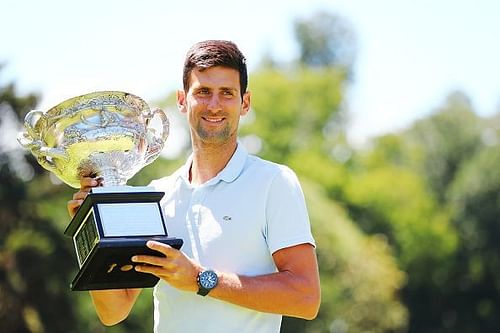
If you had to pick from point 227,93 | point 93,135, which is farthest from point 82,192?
point 227,93

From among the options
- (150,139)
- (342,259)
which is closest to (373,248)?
(342,259)

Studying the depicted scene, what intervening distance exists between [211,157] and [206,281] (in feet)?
1.44

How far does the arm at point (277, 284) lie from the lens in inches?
113

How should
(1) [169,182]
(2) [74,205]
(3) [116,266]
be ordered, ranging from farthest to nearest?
(1) [169,182] → (2) [74,205] → (3) [116,266]

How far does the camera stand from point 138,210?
295 cm

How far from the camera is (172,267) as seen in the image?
9.23ft

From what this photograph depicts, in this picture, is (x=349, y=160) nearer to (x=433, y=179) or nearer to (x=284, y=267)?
(x=433, y=179)

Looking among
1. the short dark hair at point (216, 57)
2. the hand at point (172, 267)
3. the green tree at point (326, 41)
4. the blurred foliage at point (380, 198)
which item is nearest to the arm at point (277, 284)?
the hand at point (172, 267)

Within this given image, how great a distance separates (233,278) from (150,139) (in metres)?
0.59

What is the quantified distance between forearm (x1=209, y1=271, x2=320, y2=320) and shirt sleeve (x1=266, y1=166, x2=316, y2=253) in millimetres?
87

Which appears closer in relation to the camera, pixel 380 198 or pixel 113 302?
pixel 113 302

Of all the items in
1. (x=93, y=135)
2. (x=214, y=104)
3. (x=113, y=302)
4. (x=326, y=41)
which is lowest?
(x=326, y=41)

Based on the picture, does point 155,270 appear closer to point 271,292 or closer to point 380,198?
point 271,292

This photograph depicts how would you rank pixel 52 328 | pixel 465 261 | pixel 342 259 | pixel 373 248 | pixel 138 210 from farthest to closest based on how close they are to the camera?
pixel 465 261 → pixel 373 248 → pixel 342 259 → pixel 52 328 → pixel 138 210
